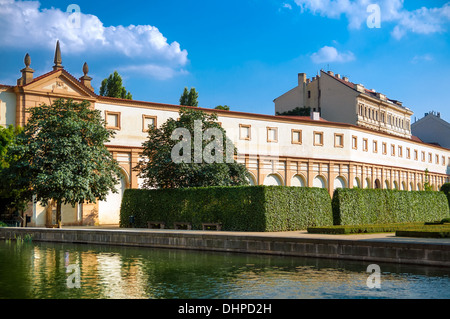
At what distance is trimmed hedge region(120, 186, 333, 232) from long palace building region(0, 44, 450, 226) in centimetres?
659

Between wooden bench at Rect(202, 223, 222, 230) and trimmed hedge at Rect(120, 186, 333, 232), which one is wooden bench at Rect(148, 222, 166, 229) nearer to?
trimmed hedge at Rect(120, 186, 333, 232)

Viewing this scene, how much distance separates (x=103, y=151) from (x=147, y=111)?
37.0 ft

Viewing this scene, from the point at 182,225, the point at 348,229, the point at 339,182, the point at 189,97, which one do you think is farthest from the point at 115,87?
the point at 348,229

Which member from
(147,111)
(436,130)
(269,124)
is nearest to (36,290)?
(147,111)

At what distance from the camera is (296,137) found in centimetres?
5512

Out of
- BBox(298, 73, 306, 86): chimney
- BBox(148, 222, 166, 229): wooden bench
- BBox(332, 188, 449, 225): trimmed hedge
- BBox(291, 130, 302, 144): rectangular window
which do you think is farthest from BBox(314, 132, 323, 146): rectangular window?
BBox(298, 73, 306, 86): chimney

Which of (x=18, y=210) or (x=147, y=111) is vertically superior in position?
(x=147, y=111)

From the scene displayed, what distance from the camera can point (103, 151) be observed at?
34.6 meters

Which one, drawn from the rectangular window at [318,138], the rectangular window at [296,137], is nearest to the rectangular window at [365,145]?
the rectangular window at [318,138]

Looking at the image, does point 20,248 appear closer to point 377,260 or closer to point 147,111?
point 377,260

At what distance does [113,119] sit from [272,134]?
16.5 metres

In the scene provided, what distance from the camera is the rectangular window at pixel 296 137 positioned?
54769 mm

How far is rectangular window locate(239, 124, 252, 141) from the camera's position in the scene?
50.6 m

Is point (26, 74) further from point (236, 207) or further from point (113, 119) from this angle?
point (236, 207)
